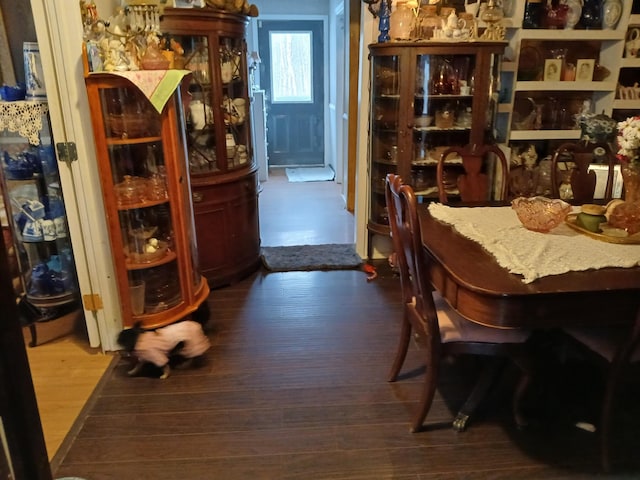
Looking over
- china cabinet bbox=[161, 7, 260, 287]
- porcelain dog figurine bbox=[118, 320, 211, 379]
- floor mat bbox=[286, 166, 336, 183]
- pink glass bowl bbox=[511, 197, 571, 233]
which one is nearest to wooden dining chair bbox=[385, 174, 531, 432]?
pink glass bowl bbox=[511, 197, 571, 233]

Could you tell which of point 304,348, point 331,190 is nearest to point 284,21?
point 331,190

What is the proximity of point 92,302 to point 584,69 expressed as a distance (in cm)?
342

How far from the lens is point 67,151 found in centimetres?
237

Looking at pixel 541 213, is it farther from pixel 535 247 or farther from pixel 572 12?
pixel 572 12

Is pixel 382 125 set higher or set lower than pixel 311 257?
higher

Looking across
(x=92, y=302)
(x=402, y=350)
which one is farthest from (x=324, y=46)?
(x=402, y=350)

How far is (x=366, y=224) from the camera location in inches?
151

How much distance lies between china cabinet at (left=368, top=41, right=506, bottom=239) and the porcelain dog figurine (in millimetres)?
1673

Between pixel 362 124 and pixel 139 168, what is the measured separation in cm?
171

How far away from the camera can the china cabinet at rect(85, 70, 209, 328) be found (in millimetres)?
2320

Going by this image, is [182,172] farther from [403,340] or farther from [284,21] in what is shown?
[284,21]

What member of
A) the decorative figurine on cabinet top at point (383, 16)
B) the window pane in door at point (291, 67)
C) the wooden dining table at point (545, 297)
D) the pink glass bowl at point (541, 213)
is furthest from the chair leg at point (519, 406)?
the window pane in door at point (291, 67)

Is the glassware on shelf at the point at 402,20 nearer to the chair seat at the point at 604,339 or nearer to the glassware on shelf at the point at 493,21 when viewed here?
the glassware on shelf at the point at 493,21

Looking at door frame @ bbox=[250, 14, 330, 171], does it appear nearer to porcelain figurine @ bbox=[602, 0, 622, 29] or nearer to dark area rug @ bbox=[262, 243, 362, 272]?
dark area rug @ bbox=[262, 243, 362, 272]
